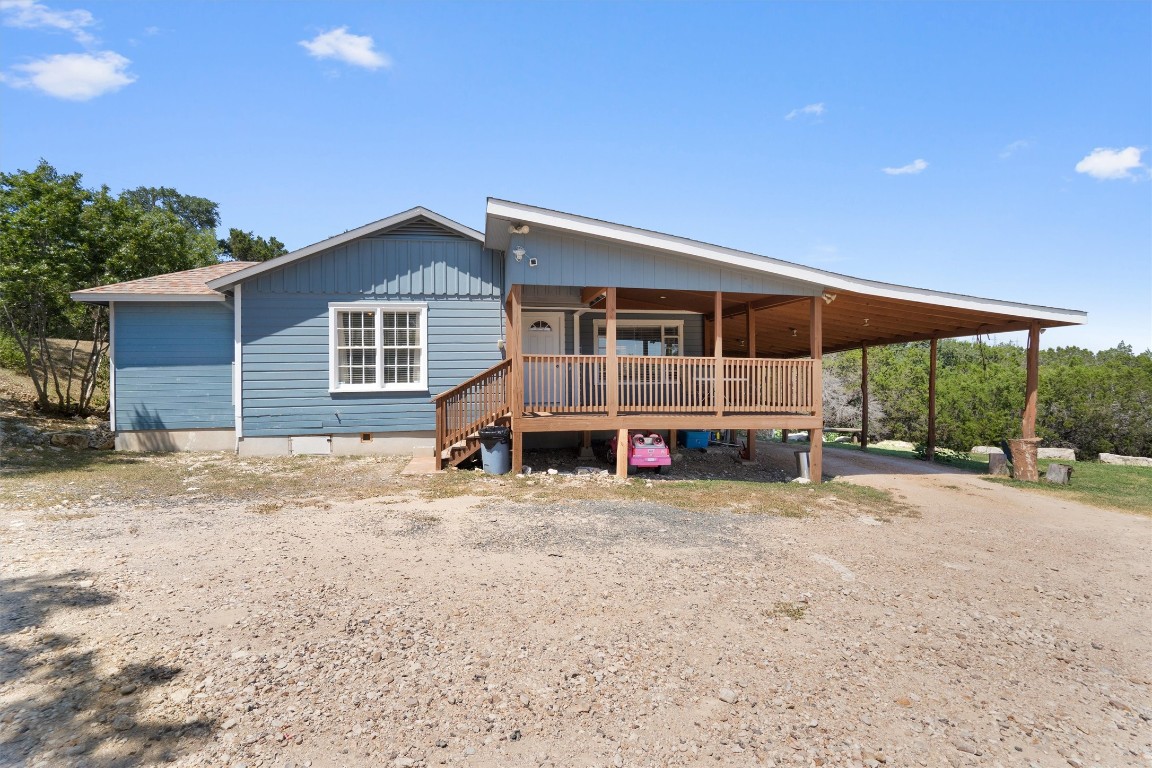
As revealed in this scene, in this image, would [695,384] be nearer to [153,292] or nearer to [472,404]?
[472,404]

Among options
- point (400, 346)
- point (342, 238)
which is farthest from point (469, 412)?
point (342, 238)

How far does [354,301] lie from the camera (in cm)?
1172

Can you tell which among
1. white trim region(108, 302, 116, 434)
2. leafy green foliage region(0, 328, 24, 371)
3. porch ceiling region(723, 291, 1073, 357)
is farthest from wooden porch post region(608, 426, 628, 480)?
leafy green foliage region(0, 328, 24, 371)

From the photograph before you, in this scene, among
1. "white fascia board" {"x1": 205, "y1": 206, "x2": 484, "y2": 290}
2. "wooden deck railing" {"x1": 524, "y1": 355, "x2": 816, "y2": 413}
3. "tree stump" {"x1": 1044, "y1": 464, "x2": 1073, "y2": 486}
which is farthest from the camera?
"white fascia board" {"x1": 205, "y1": 206, "x2": 484, "y2": 290}

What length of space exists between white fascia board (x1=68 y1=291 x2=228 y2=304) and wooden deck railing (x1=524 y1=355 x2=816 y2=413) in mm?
6851

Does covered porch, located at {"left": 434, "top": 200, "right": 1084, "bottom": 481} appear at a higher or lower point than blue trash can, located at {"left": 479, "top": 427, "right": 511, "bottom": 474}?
higher

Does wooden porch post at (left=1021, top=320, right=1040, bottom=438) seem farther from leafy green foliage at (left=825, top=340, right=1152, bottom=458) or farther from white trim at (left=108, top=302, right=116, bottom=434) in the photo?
white trim at (left=108, top=302, right=116, bottom=434)

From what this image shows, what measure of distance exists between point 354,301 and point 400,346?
A: 1.29 meters

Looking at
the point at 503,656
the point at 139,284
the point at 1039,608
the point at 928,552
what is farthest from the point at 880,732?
the point at 139,284

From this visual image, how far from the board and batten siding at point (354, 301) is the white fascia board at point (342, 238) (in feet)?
0.75

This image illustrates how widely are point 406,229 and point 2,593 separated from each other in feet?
29.9

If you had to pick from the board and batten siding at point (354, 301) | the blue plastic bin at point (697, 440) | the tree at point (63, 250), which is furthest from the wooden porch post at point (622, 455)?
the tree at point (63, 250)

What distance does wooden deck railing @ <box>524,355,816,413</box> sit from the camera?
10000 millimetres

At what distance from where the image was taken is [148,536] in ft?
18.6
